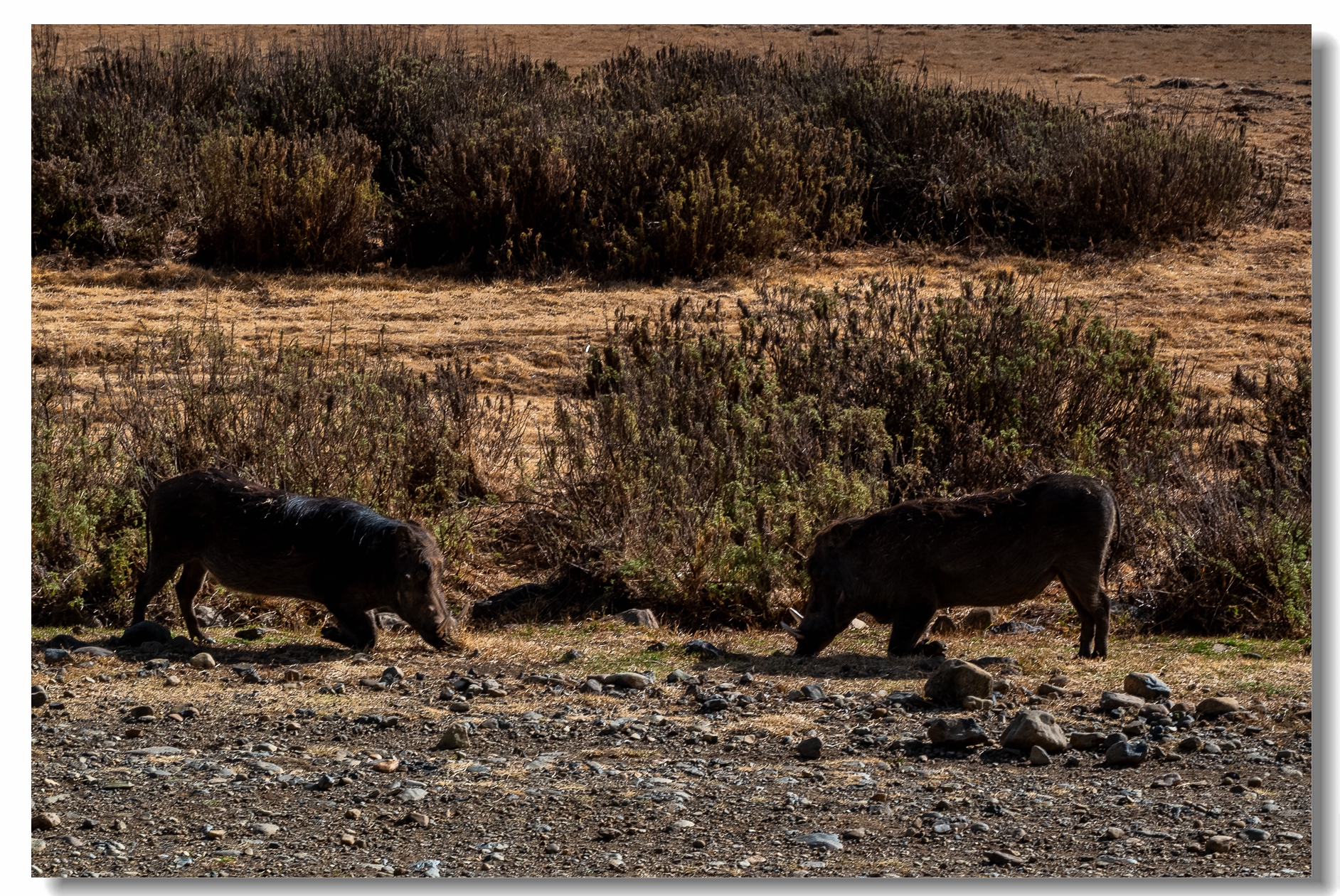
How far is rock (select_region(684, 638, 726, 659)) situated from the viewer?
633 centimetres

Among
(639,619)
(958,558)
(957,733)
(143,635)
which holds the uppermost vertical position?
→ (958,558)

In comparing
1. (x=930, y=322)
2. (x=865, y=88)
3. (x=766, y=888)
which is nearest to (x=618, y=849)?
(x=766, y=888)

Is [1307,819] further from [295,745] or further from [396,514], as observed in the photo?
[396,514]

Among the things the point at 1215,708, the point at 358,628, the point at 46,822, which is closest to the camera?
the point at 46,822

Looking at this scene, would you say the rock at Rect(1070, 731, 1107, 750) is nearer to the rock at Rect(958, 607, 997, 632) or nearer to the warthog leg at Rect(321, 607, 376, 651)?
the rock at Rect(958, 607, 997, 632)

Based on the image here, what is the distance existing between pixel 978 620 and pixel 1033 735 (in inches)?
89.4

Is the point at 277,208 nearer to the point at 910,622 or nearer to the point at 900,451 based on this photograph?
the point at 900,451

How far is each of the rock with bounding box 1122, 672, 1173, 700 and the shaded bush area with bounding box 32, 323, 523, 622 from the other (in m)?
3.56

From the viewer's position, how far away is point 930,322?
9.45 meters

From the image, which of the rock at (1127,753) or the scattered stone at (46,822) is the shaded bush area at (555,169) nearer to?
the rock at (1127,753)

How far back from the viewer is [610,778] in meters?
4.68

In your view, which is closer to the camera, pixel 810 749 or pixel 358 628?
pixel 810 749

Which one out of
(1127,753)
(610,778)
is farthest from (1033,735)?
(610,778)

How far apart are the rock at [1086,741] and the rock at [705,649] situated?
Result: 175cm
